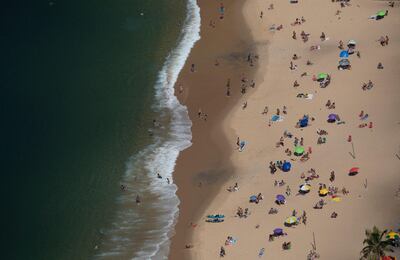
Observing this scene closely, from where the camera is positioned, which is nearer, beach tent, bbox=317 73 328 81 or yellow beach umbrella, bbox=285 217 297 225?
yellow beach umbrella, bbox=285 217 297 225

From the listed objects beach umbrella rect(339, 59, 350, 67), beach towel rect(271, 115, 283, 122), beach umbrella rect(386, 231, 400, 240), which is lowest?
beach umbrella rect(386, 231, 400, 240)

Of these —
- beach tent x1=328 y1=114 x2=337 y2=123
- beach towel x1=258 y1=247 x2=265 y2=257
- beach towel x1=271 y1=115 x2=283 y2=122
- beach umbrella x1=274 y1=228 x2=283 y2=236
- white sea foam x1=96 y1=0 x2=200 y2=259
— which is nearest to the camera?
beach towel x1=258 y1=247 x2=265 y2=257

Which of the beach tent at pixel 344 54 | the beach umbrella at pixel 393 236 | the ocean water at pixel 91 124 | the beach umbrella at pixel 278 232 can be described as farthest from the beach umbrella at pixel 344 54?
the beach umbrella at pixel 393 236

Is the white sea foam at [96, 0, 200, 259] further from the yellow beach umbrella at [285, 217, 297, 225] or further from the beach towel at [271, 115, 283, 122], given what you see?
the yellow beach umbrella at [285, 217, 297, 225]

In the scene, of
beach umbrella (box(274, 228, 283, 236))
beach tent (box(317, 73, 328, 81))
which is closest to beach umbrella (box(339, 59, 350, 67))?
beach tent (box(317, 73, 328, 81))

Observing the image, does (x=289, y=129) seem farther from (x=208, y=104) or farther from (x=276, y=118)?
(x=208, y=104)

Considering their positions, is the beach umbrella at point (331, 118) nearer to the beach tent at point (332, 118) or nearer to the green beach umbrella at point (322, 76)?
the beach tent at point (332, 118)

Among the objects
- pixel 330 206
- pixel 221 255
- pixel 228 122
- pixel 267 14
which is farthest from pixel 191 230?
pixel 267 14

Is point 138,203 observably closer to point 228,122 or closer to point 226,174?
point 226,174
